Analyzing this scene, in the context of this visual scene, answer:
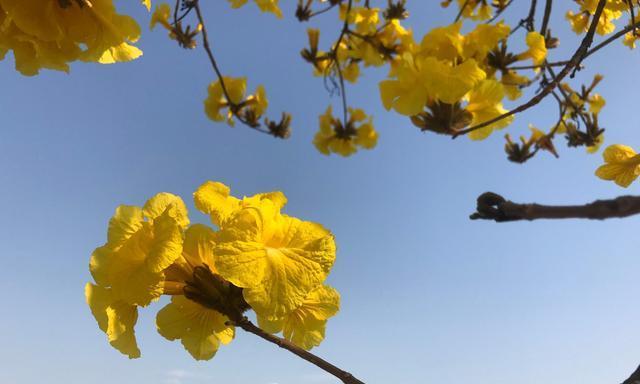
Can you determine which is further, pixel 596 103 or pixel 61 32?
pixel 596 103

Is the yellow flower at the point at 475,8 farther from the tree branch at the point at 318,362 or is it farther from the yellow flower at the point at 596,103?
the tree branch at the point at 318,362

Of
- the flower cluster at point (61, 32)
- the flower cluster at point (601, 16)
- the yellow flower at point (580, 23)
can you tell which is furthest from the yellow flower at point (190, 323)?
the yellow flower at point (580, 23)

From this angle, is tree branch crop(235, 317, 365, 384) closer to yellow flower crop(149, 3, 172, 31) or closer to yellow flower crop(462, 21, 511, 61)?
yellow flower crop(462, 21, 511, 61)

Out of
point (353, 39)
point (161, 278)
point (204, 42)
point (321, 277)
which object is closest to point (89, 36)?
point (161, 278)

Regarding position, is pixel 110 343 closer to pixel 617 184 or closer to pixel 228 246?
pixel 228 246

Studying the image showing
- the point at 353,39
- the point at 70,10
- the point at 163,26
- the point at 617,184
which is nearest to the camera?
the point at 70,10

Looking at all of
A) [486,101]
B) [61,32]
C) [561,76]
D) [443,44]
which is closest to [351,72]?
[443,44]

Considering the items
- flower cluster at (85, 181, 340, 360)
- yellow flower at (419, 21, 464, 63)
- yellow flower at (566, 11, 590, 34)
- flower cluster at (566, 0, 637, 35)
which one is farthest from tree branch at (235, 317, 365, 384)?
yellow flower at (566, 11, 590, 34)

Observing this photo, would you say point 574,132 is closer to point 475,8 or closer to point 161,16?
point 475,8
